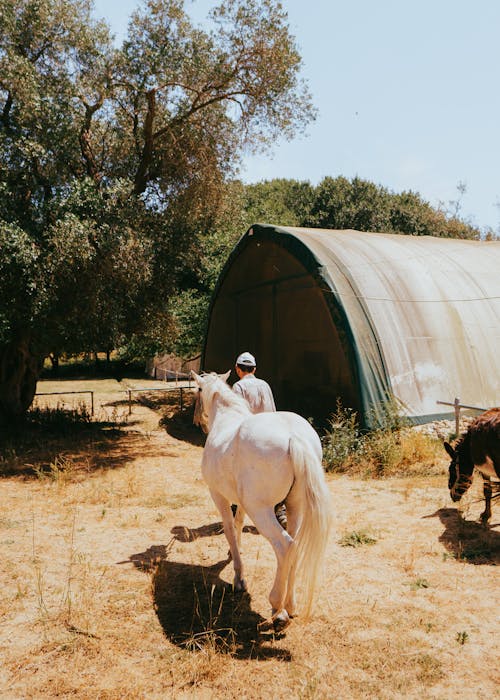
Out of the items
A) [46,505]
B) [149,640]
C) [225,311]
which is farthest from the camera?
[225,311]

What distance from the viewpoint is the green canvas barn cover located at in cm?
1074

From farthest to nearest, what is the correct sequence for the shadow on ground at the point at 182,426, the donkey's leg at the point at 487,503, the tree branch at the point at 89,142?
the shadow on ground at the point at 182,426, the tree branch at the point at 89,142, the donkey's leg at the point at 487,503

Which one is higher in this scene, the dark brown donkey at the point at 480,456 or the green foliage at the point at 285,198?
the green foliage at the point at 285,198

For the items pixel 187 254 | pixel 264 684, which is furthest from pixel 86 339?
pixel 264 684

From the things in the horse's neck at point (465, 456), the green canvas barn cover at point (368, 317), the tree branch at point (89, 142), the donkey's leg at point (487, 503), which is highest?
the tree branch at point (89, 142)

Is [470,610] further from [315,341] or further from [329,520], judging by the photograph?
[315,341]

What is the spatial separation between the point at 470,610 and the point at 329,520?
155 cm

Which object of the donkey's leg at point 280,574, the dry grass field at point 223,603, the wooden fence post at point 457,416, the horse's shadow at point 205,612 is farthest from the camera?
the wooden fence post at point 457,416

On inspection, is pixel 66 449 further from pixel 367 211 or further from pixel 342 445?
pixel 367 211

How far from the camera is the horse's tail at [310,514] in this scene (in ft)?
13.4

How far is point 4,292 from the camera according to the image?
33.6 feet

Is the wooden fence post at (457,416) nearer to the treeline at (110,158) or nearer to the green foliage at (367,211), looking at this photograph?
the treeline at (110,158)

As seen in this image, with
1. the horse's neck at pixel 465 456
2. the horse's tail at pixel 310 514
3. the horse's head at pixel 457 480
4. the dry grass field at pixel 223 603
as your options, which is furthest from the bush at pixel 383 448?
the horse's tail at pixel 310 514

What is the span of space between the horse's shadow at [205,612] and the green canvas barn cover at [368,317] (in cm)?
577
